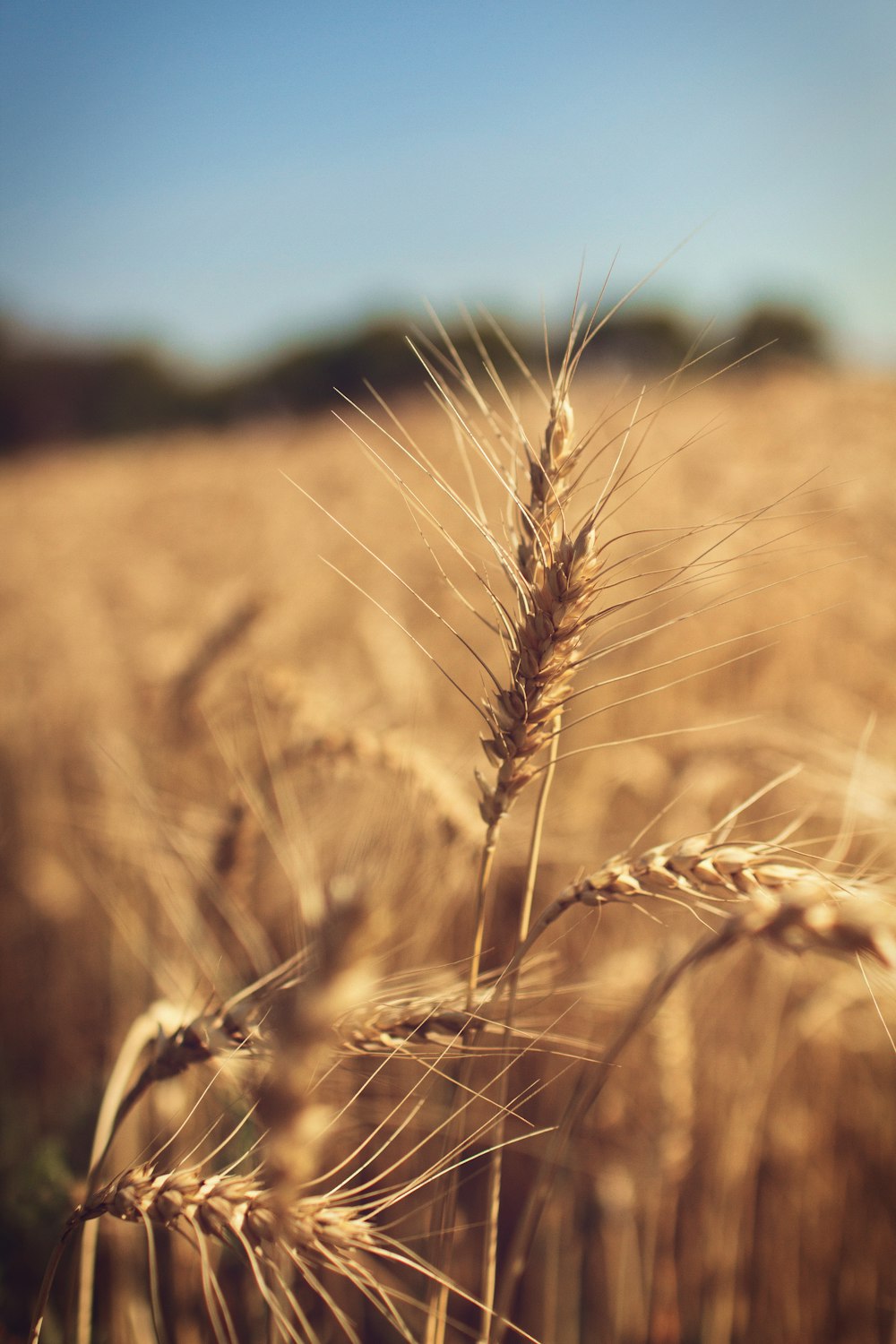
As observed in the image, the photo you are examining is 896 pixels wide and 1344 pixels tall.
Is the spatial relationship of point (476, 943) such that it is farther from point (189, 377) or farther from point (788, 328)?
point (189, 377)

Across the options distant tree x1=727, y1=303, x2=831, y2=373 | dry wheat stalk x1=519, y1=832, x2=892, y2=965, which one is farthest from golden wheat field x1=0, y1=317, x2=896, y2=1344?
distant tree x1=727, y1=303, x2=831, y2=373

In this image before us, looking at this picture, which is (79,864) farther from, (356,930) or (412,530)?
(412,530)

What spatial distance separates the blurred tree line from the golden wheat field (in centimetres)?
1985

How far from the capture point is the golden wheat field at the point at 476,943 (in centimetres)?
69

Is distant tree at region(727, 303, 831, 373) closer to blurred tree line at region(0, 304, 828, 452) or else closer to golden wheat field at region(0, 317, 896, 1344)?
blurred tree line at region(0, 304, 828, 452)

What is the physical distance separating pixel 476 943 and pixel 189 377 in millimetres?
33616

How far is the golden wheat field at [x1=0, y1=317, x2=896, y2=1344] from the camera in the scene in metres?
0.69

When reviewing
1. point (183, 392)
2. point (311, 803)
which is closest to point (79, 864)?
point (311, 803)

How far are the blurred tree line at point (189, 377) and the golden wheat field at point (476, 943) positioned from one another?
65.1 feet

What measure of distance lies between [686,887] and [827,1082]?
1.84 meters

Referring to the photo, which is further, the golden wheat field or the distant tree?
the distant tree

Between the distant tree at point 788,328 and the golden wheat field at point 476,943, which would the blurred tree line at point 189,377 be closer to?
the distant tree at point 788,328

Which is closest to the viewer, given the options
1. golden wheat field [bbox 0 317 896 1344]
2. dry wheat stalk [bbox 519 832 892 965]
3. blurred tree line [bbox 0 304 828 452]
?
dry wheat stalk [bbox 519 832 892 965]

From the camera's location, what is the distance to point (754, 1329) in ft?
5.64
